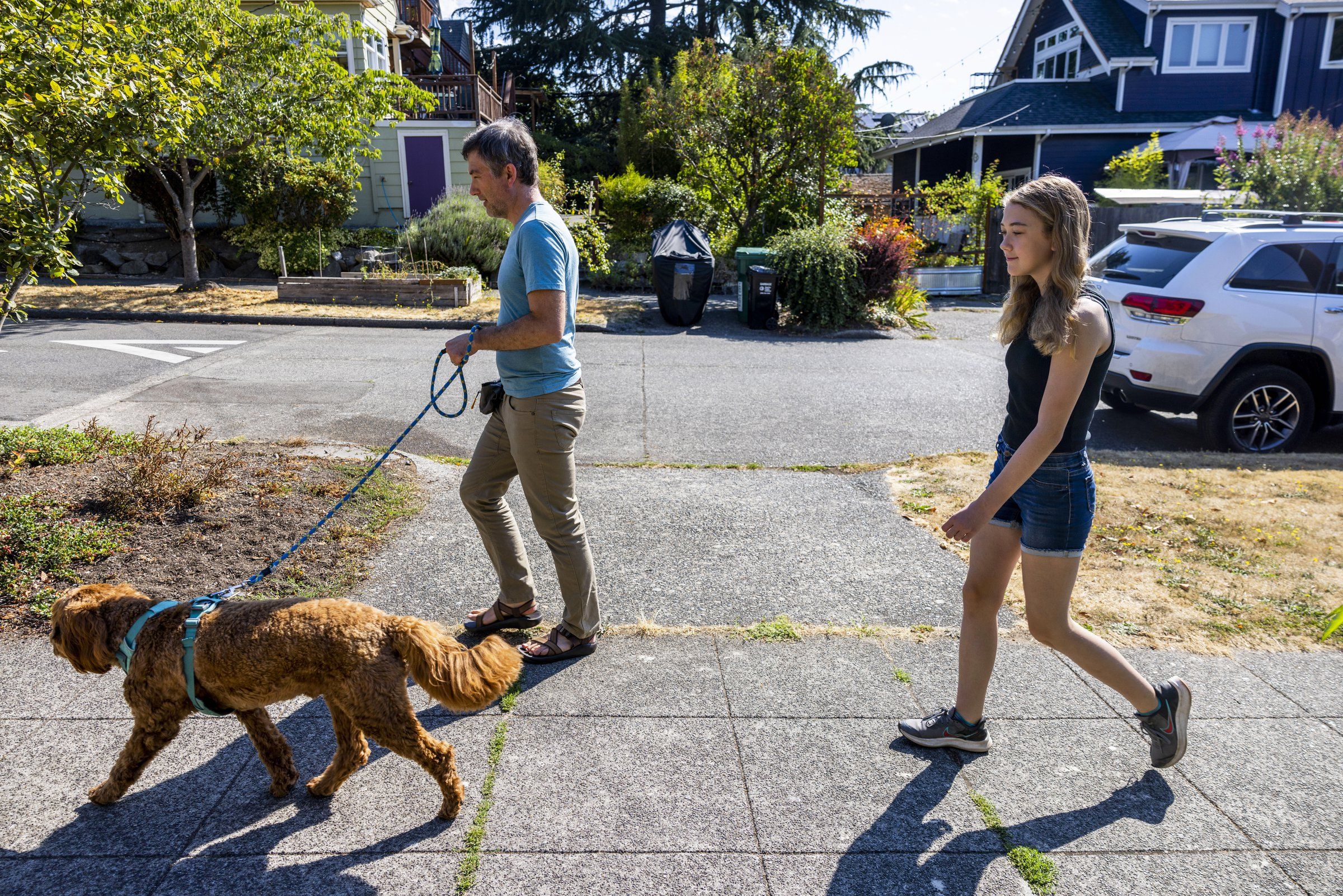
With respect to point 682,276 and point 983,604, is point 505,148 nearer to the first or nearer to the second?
point 983,604

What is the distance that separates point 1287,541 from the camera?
18.5 feet

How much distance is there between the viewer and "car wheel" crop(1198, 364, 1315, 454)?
25.7ft

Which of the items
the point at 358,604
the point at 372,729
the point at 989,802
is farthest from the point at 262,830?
the point at 989,802

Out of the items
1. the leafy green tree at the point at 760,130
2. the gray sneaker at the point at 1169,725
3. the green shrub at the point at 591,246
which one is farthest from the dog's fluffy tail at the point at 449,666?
the leafy green tree at the point at 760,130

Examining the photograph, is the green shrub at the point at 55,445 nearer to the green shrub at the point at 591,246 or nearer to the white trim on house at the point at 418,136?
the green shrub at the point at 591,246

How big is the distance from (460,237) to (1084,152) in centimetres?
1810

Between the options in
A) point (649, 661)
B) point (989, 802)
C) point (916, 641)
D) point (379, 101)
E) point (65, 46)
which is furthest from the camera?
point (379, 101)

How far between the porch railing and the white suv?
1732 centimetres

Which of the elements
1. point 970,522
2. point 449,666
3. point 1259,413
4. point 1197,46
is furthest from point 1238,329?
point 1197,46

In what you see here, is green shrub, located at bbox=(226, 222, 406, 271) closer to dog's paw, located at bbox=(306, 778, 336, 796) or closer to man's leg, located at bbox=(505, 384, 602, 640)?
man's leg, located at bbox=(505, 384, 602, 640)

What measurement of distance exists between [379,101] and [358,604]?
1495 centimetres

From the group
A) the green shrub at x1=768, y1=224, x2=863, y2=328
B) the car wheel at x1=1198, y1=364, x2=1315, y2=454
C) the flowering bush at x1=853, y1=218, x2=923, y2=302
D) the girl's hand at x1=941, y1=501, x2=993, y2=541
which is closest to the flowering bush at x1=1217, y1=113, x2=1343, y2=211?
the flowering bush at x1=853, y1=218, x2=923, y2=302

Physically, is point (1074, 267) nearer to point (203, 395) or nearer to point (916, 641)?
point (916, 641)

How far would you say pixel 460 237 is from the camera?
671 inches
